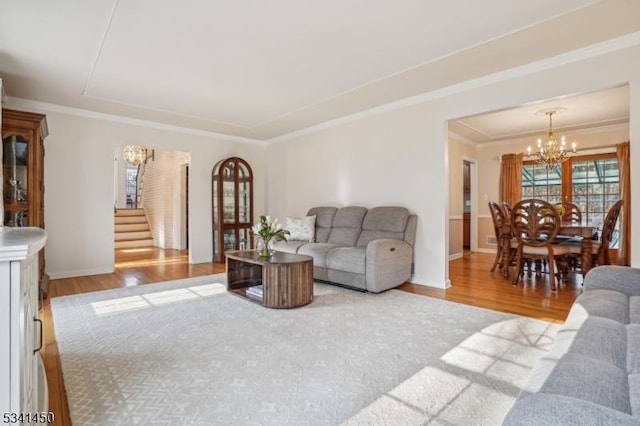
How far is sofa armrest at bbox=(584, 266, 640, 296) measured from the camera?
2.11 meters

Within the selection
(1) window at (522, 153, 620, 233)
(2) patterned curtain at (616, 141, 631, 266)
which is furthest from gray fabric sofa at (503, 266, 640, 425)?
(1) window at (522, 153, 620, 233)

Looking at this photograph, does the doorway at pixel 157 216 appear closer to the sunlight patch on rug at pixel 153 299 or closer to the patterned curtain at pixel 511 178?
the sunlight patch on rug at pixel 153 299

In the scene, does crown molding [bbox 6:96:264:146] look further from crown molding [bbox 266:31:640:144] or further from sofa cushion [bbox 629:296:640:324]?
sofa cushion [bbox 629:296:640:324]

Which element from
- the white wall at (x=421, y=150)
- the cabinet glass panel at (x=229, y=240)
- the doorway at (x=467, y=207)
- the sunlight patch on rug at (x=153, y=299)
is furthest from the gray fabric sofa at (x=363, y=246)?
the doorway at (x=467, y=207)

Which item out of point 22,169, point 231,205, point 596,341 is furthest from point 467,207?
point 22,169

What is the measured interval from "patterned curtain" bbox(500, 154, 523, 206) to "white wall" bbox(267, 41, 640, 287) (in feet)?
12.0

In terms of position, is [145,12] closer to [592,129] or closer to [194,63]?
[194,63]

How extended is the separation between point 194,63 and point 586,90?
383cm

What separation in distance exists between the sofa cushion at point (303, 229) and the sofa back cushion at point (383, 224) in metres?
0.86

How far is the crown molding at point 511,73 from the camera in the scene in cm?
300

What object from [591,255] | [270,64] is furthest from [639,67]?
[270,64]

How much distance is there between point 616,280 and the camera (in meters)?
2.18

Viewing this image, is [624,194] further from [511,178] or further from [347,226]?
[347,226]

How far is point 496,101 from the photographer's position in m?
3.75
